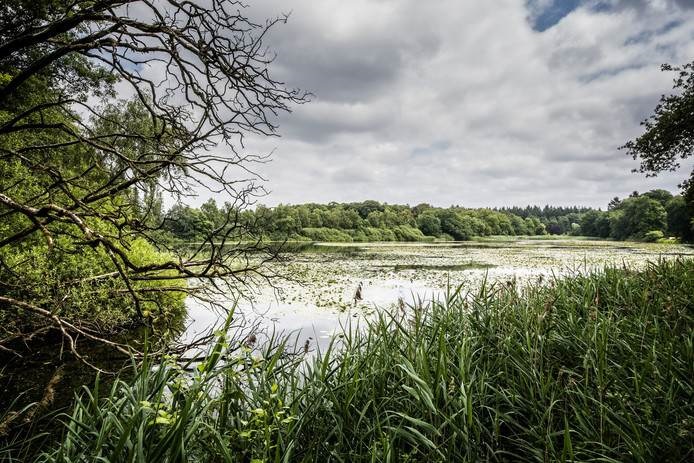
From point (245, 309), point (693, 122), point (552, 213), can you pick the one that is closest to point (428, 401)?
point (245, 309)

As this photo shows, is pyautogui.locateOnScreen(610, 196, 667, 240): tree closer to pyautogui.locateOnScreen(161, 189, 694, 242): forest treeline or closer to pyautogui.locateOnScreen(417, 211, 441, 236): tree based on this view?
pyautogui.locateOnScreen(161, 189, 694, 242): forest treeline

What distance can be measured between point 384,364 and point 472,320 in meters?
1.38

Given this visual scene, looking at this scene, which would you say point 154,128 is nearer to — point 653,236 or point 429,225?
point 653,236

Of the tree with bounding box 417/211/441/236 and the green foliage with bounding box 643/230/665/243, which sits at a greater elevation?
the tree with bounding box 417/211/441/236

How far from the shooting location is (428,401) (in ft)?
7.65

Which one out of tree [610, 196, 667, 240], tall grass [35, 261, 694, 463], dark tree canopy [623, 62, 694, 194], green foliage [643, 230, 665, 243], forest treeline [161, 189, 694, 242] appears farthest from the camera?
tree [610, 196, 667, 240]

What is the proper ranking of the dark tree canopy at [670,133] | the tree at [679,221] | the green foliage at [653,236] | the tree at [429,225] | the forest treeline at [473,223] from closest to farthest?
the dark tree canopy at [670,133] → the tree at [679,221] → the green foliage at [653,236] → the forest treeline at [473,223] → the tree at [429,225]

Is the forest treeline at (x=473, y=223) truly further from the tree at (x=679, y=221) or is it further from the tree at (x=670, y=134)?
the tree at (x=670, y=134)

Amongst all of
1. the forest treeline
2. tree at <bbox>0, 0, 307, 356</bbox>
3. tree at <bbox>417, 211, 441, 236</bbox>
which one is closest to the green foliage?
the forest treeline

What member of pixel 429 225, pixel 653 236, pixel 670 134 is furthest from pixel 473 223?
pixel 670 134

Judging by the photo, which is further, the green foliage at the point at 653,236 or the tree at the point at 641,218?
the tree at the point at 641,218

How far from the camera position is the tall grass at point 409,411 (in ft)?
6.88

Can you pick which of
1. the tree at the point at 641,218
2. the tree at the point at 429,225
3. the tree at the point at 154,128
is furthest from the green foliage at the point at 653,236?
the tree at the point at 154,128

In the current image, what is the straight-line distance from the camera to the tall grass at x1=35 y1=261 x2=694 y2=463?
82.6 inches
